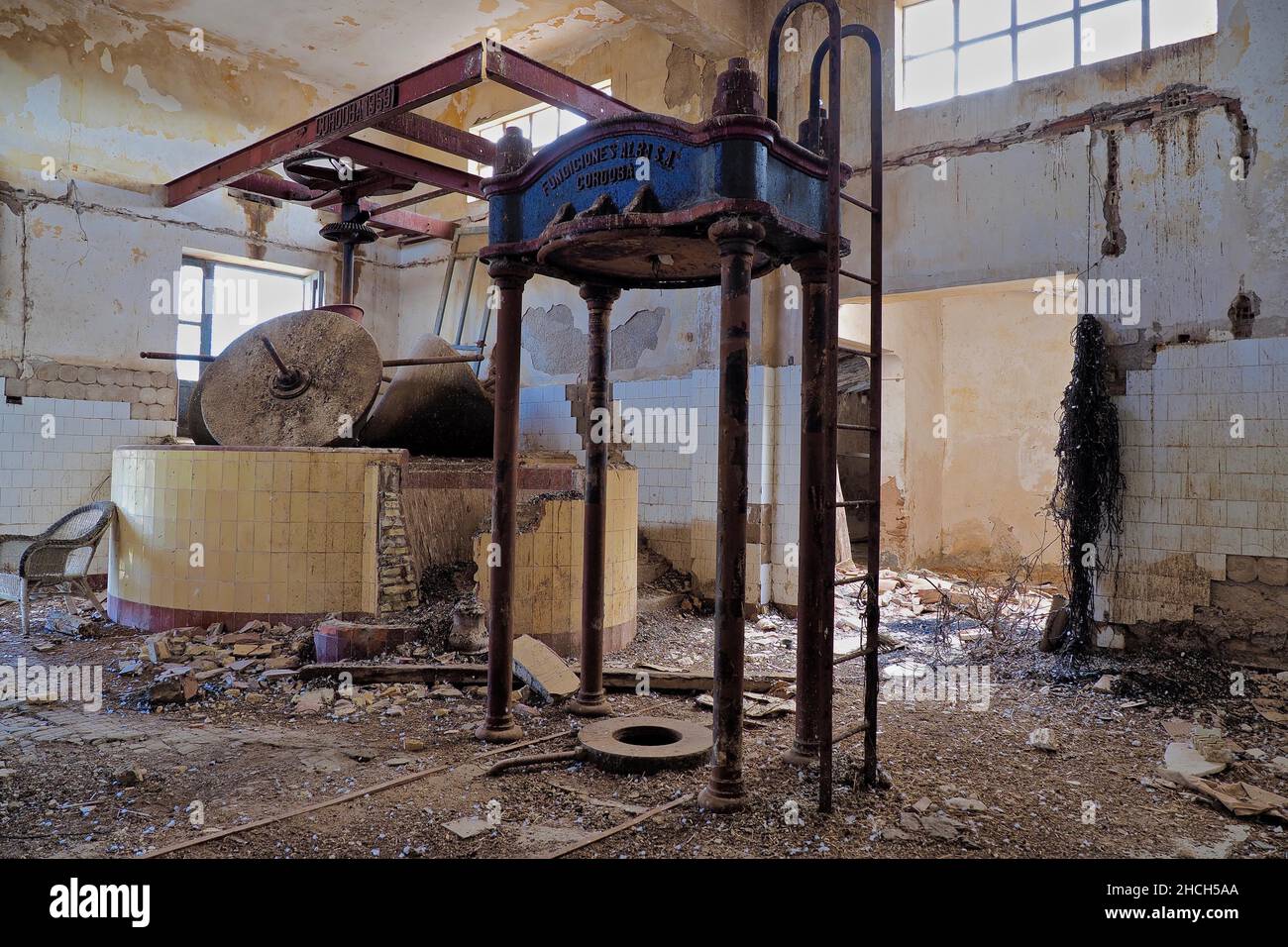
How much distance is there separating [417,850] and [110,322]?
29.7 feet

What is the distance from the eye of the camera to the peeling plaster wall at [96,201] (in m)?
9.49

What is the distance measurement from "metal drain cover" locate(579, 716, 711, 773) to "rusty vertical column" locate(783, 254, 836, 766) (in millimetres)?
513

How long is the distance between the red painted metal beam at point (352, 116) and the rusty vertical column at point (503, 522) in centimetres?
282

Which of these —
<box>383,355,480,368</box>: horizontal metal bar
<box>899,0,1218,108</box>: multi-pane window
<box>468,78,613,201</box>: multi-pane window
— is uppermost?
<box>468,78,613,201</box>: multi-pane window

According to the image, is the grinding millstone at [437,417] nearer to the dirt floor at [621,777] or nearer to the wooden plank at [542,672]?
the dirt floor at [621,777]

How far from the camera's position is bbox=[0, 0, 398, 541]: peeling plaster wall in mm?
9492

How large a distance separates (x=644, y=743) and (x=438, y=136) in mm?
6393

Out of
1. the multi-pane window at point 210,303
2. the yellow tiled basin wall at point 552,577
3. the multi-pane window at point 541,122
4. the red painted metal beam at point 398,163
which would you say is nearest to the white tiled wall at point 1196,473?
the yellow tiled basin wall at point 552,577

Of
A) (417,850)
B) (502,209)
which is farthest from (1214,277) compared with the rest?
(417,850)

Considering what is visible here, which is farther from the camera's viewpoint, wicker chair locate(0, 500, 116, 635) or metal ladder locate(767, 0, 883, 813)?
wicker chair locate(0, 500, 116, 635)

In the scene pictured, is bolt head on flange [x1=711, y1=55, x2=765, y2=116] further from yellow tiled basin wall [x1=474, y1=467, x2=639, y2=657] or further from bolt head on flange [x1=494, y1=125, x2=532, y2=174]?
yellow tiled basin wall [x1=474, y1=467, x2=639, y2=657]

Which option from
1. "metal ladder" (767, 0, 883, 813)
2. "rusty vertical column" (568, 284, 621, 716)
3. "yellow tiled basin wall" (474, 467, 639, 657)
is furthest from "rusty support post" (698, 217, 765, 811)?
"yellow tiled basin wall" (474, 467, 639, 657)

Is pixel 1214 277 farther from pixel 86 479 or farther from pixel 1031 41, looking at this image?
pixel 86 479

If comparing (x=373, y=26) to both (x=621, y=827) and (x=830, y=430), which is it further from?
(x=621, y=827)
